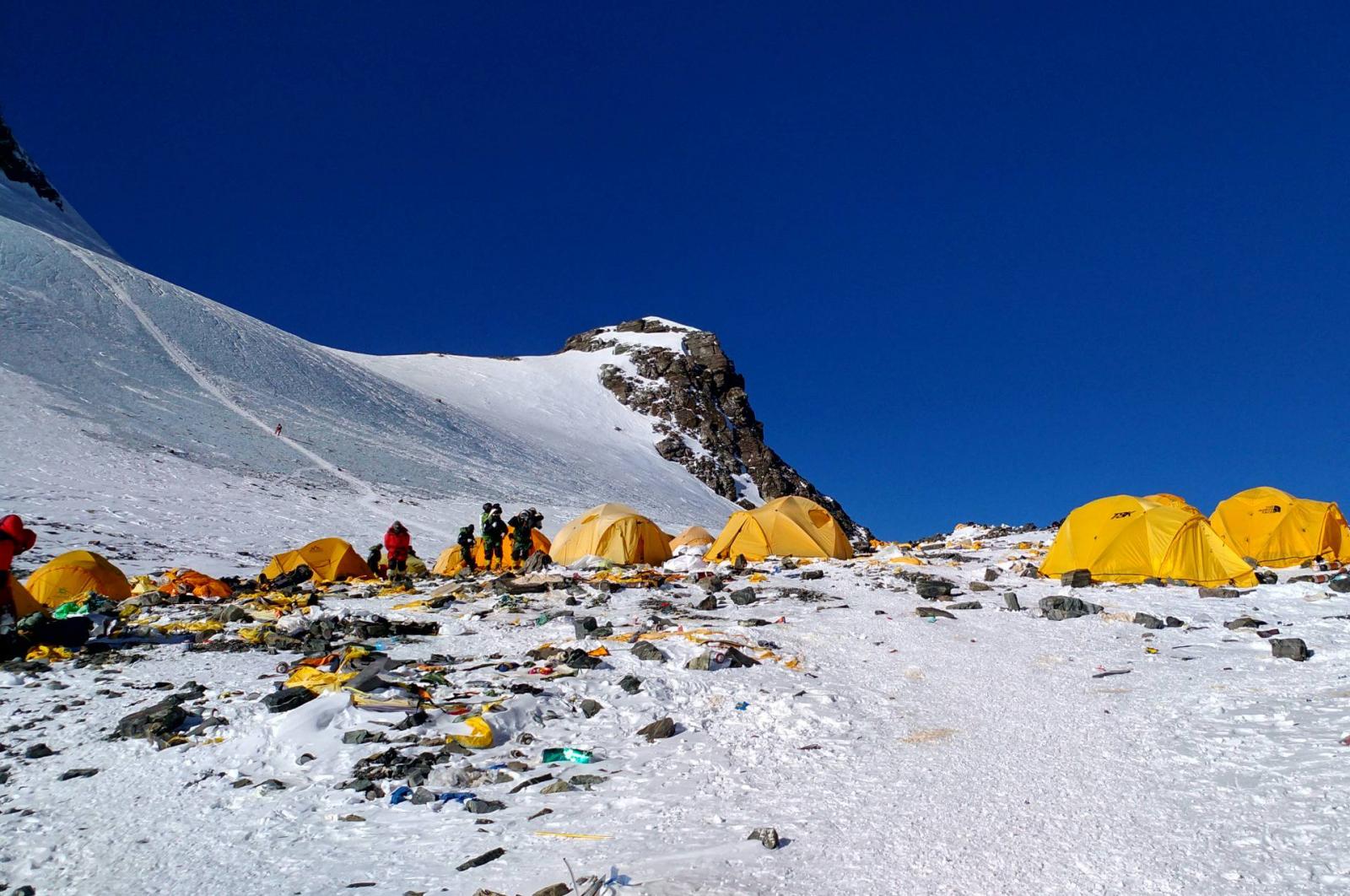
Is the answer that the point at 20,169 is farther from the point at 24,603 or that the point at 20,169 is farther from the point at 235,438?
the point at 24,603

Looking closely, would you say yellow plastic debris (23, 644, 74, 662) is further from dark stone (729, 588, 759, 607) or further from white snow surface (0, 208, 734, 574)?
A: white snow surface (0, 208, 734, 574)

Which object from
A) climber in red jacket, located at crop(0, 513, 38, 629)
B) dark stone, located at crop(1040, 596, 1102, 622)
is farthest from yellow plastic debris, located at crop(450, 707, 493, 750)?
dark stone, located at crop(1040, 596, 1102, 622)

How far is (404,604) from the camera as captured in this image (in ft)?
48.9

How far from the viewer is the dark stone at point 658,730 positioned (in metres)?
7.14

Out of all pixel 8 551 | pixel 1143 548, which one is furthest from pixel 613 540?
pixel 8 551

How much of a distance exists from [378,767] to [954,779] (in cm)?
457

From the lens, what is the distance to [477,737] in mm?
6984

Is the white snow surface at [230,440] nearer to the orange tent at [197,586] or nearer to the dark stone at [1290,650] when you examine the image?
the orange tent at [197,586]

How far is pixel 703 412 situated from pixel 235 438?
209 feet

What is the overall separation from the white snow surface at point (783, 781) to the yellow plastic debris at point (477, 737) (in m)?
0.13

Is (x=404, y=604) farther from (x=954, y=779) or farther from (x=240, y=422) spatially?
(x=240, y=422)

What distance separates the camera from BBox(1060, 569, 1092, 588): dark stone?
46.9ft

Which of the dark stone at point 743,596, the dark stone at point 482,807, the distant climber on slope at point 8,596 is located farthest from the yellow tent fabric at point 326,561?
the dark stone at point 482,807

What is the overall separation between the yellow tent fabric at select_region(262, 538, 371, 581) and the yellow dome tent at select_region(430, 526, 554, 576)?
2.32m
